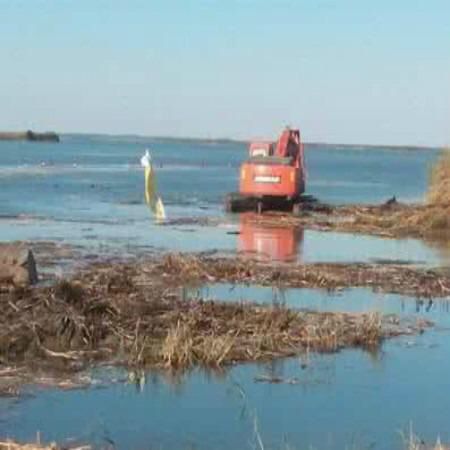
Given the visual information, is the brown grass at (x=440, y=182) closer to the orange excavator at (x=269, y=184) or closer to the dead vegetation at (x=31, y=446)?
the orange excavator at (x=269, y=184)

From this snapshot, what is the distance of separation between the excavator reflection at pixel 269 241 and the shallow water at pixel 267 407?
10.7 m

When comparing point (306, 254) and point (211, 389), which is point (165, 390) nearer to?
point (211, 389)

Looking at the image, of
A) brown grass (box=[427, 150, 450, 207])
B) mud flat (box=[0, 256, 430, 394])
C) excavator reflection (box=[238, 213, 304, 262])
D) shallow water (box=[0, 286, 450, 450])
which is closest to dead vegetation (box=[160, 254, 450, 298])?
excavator reflection (box=[238, 213, 304, 262])

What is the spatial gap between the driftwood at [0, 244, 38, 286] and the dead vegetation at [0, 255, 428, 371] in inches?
44.0

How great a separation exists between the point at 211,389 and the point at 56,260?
35.2 ft

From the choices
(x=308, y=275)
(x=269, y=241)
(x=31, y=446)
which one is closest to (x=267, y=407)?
(x=31, y=446)

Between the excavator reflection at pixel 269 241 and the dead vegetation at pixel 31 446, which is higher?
the dead vegetation at pixel 31 446

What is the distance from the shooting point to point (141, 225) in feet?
111

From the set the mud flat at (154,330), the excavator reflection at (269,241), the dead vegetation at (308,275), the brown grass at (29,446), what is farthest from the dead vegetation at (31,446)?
the excavator reflection at (269,241)

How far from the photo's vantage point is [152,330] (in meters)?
13.7

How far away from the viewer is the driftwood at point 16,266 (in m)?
16.3

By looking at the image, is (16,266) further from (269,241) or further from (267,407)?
(269,241)

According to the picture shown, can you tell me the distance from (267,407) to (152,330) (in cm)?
285

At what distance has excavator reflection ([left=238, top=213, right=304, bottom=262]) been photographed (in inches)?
974
